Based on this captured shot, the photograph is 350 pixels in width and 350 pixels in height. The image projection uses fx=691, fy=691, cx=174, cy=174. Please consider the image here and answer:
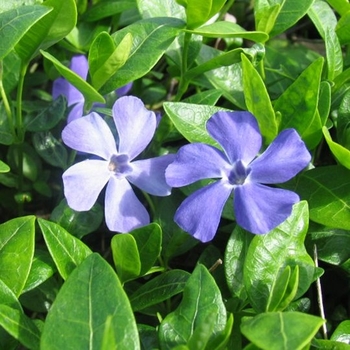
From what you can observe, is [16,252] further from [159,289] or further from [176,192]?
[176,192]

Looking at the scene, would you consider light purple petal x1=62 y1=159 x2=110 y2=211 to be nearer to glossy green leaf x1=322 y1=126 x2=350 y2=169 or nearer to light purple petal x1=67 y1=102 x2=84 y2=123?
light purple petal x1=67 y1=102 x2=84 y2=123

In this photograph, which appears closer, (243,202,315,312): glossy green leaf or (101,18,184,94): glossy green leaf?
(243,202,315,312): glossy green leaf

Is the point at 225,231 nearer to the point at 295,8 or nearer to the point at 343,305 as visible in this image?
the point at 343,305

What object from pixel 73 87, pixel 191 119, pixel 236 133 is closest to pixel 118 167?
pixel 191 119

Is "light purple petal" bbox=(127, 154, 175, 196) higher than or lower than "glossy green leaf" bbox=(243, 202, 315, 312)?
higher

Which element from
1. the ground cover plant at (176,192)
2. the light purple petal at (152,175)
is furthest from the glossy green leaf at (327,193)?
the light purple petal at (152,175)

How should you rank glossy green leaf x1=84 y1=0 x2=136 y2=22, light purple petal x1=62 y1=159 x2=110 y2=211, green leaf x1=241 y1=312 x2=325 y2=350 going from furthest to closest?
glossy green leaf x1=84 y1=0 x2=136 y2=22, light purple petal x1=62 y1=159 x2=110 y2=211, green leaf x1=241 y1=312 x2=325 y2=350

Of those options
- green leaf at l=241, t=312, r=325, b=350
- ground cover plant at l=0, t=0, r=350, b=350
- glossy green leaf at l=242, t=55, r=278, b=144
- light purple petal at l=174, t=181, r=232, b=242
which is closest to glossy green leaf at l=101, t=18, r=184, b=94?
ground cover plant at l=0, t=0, r=350, b=350
